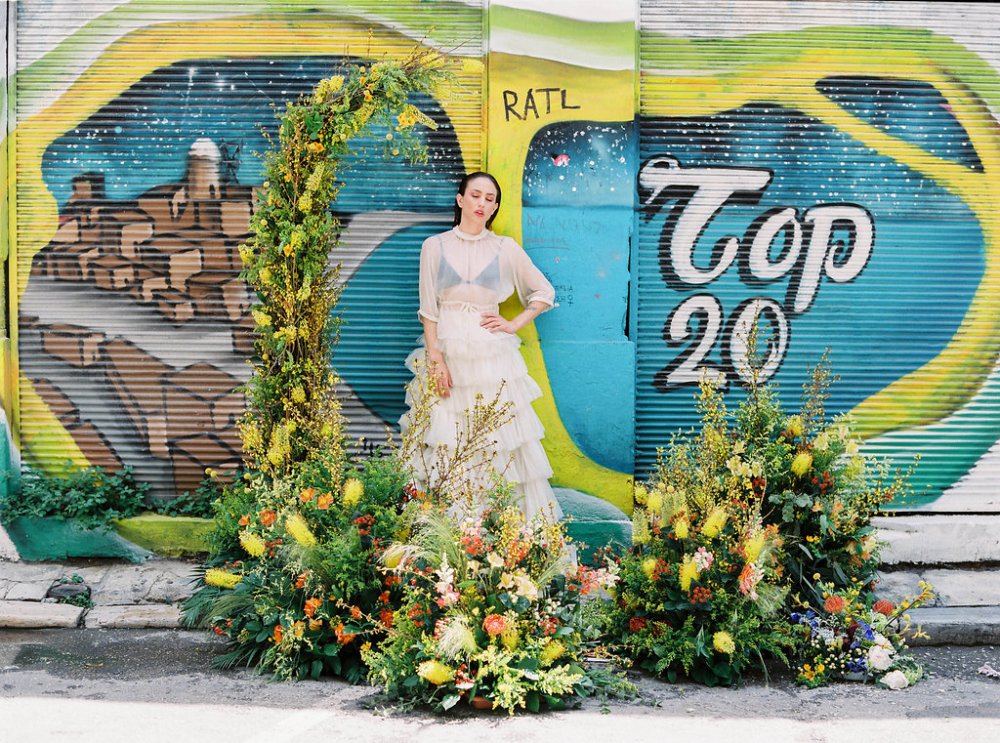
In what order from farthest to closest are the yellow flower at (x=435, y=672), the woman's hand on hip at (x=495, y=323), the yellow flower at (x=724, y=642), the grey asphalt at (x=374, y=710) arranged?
1. the woman's hand on hip at (x=495, y=323)
2. the yellow flower at (x=724, y=642)
3. the yellow flower at (x=435, y=672)
4. the grey asphalt at (x=374, y=710)

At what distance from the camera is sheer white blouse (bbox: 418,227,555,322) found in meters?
6.73

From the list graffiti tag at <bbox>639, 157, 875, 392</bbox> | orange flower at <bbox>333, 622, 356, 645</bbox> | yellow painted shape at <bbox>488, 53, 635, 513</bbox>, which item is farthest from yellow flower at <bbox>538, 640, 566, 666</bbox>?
graffiti tag at <bbox>639, 157, 875, 392</bbox>

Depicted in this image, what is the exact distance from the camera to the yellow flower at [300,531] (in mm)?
5441

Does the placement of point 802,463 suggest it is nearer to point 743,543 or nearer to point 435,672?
point 743,543

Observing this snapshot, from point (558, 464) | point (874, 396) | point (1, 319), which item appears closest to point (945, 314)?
point (874, 396)

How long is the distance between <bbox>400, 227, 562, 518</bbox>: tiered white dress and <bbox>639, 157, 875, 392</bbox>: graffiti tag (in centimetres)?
116

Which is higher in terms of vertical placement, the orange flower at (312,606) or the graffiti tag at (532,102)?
the graffiti tag at (532,102)

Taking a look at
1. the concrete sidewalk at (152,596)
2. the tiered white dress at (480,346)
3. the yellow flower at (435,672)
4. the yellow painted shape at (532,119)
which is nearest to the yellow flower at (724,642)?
the yellow flower at (435,672)

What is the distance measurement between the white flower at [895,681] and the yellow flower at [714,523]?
3.70 feet

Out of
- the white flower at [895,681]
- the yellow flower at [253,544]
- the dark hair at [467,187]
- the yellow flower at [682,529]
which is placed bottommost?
the white flower at [895,681]

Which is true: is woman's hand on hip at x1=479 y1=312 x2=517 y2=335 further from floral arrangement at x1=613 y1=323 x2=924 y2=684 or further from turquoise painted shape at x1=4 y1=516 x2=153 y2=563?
turquoise painted shape at x1=4 y1=516 x2=153 y2=563

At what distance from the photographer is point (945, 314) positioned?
298 inches

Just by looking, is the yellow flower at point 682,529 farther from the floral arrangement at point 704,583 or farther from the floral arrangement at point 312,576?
Result: the floral arrangement at point 312,576

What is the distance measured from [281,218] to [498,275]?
4.81 ft
